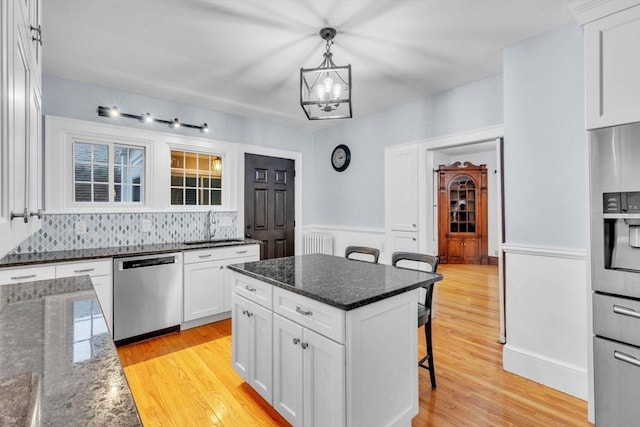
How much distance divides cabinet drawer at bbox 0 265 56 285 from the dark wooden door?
2.26 m

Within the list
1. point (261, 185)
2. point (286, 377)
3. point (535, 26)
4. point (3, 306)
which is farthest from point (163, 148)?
point (535, 26)

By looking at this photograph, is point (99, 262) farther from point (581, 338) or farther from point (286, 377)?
point (581, 338)

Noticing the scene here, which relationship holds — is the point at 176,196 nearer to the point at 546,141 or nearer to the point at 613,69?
the point at 546,141

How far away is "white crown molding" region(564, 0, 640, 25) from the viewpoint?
166 centimetres

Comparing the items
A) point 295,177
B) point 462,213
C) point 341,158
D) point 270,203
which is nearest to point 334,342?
point 270,203

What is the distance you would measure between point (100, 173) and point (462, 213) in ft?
22.8

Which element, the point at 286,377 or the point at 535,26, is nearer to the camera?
the point at 286,377

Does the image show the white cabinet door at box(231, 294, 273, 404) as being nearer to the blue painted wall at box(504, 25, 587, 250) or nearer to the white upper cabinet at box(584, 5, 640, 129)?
the blue painted wall at box(504, 25, 587, 250)

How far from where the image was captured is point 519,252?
2512 millimetres

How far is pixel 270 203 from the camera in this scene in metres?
4.79

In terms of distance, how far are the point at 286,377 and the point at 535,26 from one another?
9.70 ft

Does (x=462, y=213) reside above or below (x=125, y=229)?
above

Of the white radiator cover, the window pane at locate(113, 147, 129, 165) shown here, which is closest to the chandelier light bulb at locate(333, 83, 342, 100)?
the window pane at locate(113, 147, 129, 165)

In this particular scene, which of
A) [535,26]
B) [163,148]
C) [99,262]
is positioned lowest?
[99,262]
